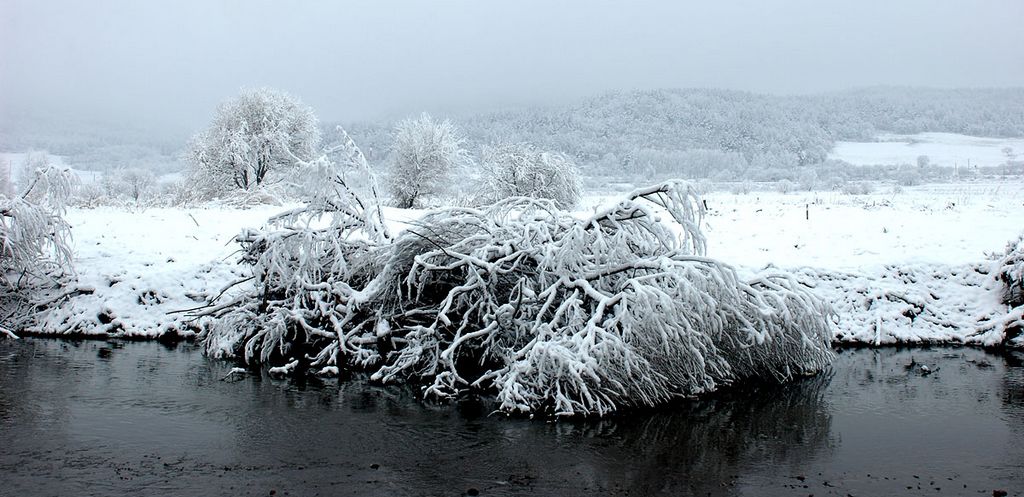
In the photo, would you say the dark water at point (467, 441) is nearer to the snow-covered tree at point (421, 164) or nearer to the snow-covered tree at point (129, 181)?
the snow-covered tree at point (421, 164)

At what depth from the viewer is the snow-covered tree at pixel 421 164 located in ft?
144

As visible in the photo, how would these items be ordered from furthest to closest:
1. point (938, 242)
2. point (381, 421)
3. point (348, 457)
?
1. point (938, 242)
2. point (381, 421)
3. point (348, 457)

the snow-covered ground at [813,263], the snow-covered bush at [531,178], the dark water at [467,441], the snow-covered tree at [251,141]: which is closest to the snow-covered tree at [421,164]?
the snow-covered tree at [251,141]

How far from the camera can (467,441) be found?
9.13 meters

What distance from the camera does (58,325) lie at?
16.6 meters

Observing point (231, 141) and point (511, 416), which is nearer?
point (511, 416)

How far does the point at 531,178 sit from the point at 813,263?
15.7 m

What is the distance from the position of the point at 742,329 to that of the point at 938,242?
12894mm

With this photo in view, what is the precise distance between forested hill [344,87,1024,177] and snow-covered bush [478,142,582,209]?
132 ft

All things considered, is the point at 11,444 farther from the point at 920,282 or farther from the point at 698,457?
the point at 920,282

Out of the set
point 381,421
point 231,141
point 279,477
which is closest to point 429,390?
point 381,421

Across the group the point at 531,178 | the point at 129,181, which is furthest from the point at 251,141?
the point at 129,181

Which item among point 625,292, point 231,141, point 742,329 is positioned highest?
point 231,141

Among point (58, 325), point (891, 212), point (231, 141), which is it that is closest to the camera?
point (58, 325)
